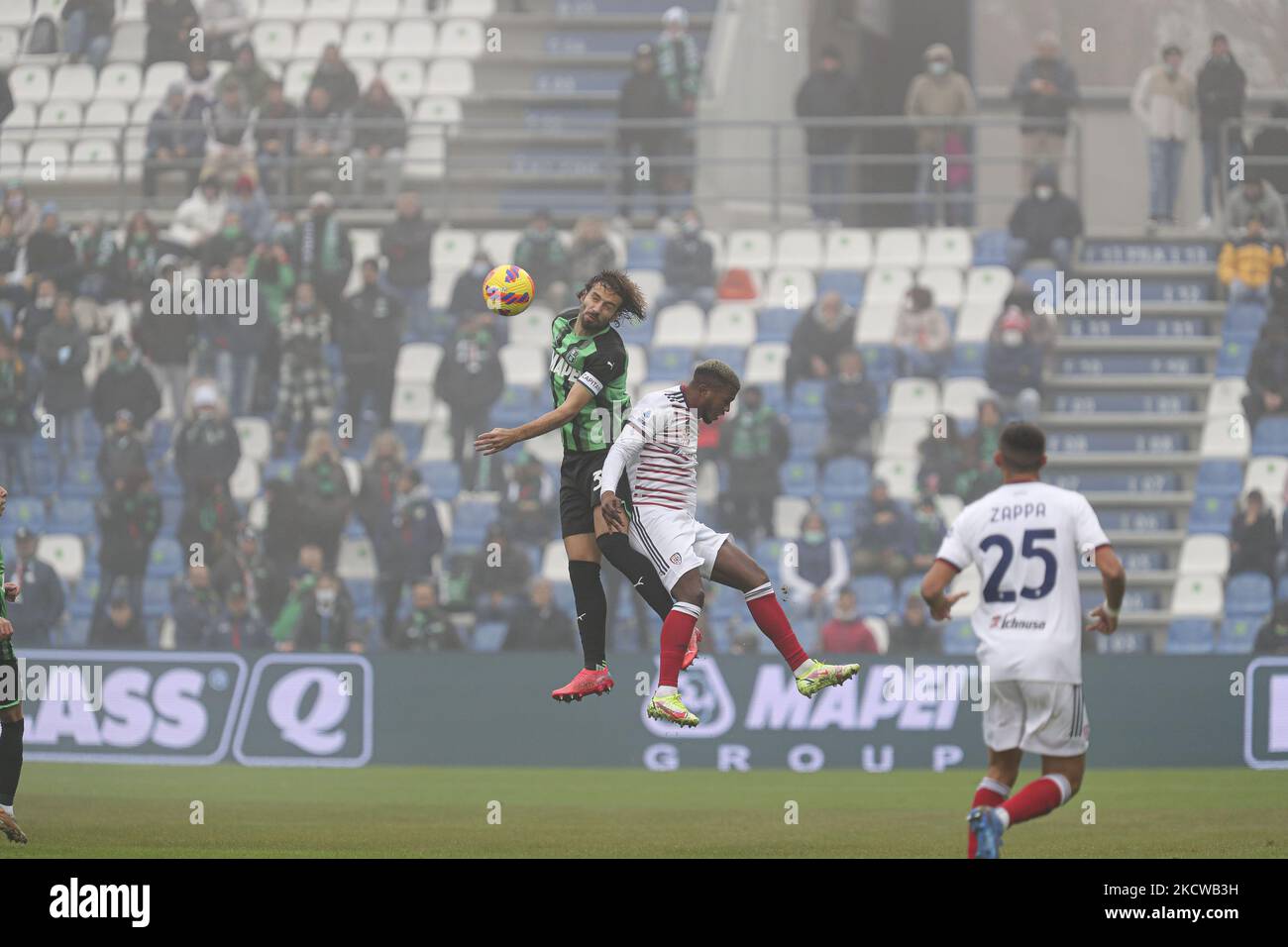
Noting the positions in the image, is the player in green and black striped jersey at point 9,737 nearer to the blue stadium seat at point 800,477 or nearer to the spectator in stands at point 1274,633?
the blue stadium seat at point 800,477

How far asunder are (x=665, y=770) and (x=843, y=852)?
7.20 metres

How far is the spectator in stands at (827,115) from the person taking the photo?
908 inches

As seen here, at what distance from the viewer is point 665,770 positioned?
17922 millimetres

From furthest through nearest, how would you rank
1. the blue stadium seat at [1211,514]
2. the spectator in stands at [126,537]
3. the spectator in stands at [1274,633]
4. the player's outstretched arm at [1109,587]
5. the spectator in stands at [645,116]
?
the spectator in stands at [645,116] → the blue stadium seat at [1211,514] → the spectator in stands at [126,537] → the spectator in stands at [1274,633] → the player's outstretched arm at [1109,587]

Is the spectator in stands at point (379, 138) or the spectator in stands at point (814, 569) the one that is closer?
the spectator in stands at point (814, 569)

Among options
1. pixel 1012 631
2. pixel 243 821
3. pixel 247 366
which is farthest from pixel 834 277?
pixel 1012 631

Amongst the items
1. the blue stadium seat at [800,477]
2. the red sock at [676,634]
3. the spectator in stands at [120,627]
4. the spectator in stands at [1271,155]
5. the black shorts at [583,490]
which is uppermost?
the spectator in stands at [1271,155]

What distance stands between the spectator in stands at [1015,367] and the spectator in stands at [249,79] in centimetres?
955

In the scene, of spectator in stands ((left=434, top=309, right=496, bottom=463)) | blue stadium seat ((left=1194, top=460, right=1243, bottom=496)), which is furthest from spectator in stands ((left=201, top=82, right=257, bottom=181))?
blue stadium seat ((left=1194, top=460, right=1243, bottom=496))

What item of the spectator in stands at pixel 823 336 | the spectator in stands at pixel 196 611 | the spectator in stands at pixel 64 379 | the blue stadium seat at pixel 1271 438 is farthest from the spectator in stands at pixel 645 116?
the blue stadium seat at pixel 1271 438

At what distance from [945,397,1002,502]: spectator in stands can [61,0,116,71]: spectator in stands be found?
1319 cm

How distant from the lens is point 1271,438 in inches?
811

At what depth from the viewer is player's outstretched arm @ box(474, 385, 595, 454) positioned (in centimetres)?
990

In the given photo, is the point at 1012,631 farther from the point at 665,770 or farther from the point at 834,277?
the point at 834,277
